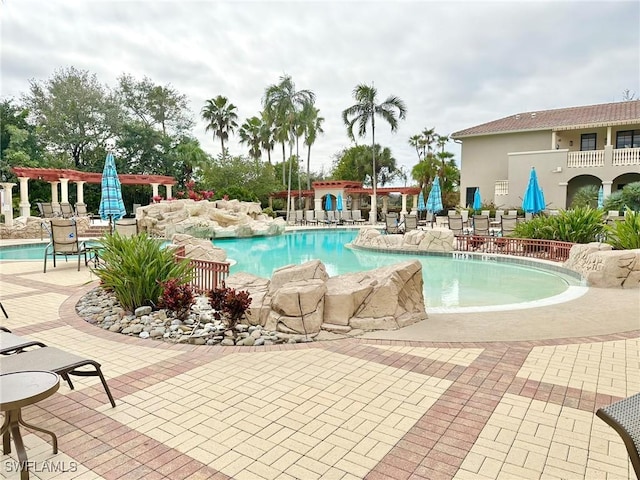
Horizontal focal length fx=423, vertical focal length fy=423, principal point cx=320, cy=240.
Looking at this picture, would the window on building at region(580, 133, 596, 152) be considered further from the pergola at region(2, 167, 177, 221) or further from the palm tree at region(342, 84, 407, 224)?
the pergola at region(2, 167, 177, 221)

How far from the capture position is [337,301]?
5.15 m

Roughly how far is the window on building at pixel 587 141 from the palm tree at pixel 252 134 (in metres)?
24.3

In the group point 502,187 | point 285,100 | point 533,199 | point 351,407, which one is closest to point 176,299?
point 351,407

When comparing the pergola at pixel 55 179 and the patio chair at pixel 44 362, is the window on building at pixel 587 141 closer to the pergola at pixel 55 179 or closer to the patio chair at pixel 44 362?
the pergola at pixel 55 179

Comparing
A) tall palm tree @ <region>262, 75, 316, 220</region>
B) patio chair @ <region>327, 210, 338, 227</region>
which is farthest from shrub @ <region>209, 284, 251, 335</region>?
tall palm tree @ <region>262, 75, 316, 220</region>

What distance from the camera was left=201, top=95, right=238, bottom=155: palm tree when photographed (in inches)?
1358

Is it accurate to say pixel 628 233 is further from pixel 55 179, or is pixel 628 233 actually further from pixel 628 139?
pixel 55 179

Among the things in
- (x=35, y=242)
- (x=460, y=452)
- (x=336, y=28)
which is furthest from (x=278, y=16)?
(x=35, y=242)

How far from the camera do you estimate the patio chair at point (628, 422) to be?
174 centimetres

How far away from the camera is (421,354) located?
432 cm

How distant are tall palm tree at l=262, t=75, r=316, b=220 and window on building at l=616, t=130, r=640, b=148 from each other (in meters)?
18.0

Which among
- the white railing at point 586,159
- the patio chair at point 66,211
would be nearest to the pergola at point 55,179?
the patio chair at point 66,211

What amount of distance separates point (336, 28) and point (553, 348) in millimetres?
8128

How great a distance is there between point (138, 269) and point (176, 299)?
2.54 feet
